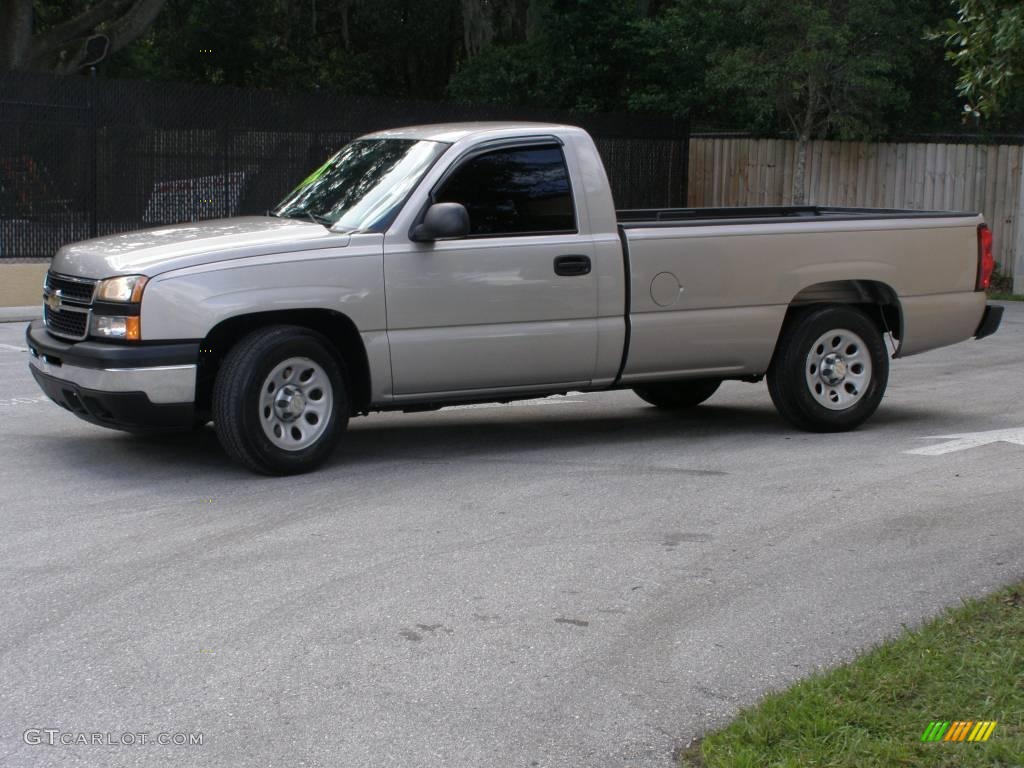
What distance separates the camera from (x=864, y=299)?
963 cm

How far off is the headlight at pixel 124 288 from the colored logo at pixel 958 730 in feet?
15.7

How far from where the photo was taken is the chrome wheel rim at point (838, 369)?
9445 millimetres

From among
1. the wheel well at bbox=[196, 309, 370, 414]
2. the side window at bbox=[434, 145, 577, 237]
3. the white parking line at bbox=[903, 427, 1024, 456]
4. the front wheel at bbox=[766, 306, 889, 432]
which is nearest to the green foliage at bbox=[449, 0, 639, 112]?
the front wheel at bbox=[766, 306, 889, 432]

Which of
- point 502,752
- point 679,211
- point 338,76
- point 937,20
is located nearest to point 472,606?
point 502,752

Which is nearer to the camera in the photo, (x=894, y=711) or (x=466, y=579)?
(x=894, y=711)

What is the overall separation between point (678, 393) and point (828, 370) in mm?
1363

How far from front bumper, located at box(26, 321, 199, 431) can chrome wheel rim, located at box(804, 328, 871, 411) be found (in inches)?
164

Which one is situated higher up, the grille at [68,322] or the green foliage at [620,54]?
the green foliage at [620,54]

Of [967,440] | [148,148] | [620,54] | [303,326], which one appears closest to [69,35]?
[620,54]

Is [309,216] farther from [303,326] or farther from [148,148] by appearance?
[148,148]

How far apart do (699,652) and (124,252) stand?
4.15m

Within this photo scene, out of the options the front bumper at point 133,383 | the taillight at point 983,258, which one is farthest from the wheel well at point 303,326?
the taillight at point 983,258

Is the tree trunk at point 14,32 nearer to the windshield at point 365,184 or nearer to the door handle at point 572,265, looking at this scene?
the windshield at point 365,184

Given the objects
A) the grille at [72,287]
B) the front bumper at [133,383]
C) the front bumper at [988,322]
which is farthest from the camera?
the front bumper at [988,322]
